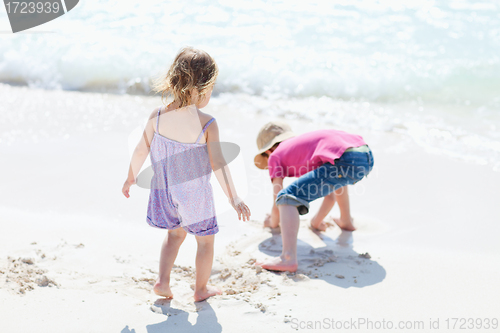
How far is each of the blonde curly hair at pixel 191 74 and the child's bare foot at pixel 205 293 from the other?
83 cm

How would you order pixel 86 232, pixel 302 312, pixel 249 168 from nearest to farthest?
1. pixel 302 312
2. pixel 86 232
3. pixel 249 168

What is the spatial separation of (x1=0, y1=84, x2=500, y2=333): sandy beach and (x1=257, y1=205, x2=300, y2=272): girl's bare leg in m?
0.05

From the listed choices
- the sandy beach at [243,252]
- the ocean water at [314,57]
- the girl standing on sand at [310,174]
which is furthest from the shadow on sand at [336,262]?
the ocean water at [314,57]

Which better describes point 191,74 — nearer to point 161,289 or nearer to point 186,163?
point 186,163

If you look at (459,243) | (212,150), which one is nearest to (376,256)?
(459,243)

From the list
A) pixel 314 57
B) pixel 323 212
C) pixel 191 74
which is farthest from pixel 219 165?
pixel 314 57

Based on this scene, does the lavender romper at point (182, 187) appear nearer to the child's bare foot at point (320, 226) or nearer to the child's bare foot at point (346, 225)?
the child's bare foot at point (320, 226)

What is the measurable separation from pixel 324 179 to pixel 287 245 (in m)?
0.41

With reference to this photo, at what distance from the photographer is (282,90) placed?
5941 millimetres

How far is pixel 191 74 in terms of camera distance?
1845 mm

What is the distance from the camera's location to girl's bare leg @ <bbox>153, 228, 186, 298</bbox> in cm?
A: 200

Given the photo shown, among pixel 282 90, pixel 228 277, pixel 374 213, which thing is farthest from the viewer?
pixel 282 90

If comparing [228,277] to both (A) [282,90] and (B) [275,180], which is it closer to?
(B) [275,180]

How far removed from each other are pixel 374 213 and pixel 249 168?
Answer: 1.07 metres
